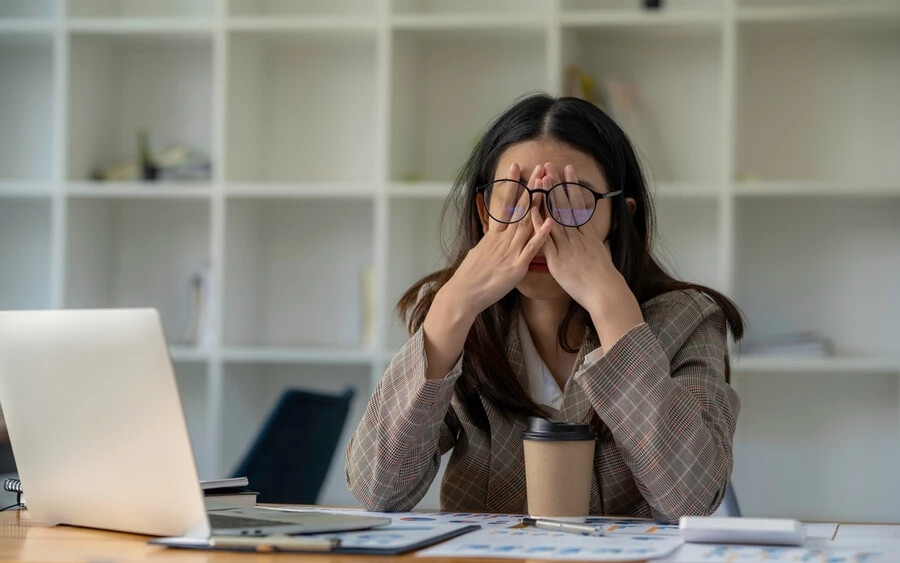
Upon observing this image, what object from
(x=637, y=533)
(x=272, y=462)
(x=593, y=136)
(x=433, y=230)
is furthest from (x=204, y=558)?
(x=433, y=230)

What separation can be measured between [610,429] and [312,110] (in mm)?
2357

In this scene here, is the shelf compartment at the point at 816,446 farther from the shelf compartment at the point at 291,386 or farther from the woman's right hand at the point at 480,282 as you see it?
the woman's right hand at the point at 480,282

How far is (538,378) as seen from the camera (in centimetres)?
159

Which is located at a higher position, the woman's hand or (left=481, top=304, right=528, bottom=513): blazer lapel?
the woman's hand

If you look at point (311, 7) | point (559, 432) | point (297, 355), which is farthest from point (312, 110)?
point (559, 432)

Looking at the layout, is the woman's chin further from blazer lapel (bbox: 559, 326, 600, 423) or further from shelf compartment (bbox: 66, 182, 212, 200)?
shelf compartment (bbox: 66, 182, 212, 200)

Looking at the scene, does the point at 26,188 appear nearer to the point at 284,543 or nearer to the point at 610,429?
the point at 610,429

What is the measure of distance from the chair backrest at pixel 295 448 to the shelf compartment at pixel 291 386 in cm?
63

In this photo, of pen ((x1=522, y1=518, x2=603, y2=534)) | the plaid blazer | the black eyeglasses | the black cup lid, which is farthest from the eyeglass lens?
pen ((x1=522, y1=518, x2=603, y2=534))

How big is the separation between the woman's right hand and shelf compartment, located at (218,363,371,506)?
1939mm

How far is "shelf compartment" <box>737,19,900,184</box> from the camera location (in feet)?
10.6

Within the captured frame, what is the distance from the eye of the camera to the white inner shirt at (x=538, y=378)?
1.57 metres

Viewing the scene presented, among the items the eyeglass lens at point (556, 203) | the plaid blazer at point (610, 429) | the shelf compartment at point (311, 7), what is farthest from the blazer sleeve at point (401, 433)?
the shelf compartment at point (311, 7)

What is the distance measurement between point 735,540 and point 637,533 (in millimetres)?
115
